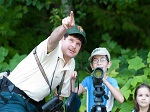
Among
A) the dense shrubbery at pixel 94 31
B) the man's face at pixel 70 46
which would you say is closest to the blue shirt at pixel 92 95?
the man's face at pixel 70 46

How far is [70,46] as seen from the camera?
13.0 ft

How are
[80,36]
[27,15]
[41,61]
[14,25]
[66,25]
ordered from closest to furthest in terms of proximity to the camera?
1. [66,25]
2. [41,61]
3. [80,36]
4. [14,25]
5. [27,15]

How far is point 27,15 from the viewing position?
8.86 metres

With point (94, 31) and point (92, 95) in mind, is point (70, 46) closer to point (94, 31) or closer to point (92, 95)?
point (92, 95)

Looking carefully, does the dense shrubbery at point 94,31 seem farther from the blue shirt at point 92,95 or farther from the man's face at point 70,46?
the man's face at point 70,46

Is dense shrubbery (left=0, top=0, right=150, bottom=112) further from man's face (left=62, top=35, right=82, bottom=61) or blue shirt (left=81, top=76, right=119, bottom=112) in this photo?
man's face (left=62, top=35, right=82, bottom=61)

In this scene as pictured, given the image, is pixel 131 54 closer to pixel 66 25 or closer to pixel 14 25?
pixel 14 25

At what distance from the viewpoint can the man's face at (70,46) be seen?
3.96m

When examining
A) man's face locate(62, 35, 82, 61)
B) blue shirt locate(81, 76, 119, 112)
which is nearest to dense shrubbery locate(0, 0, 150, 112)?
blue shirt locate(81, 76, 119, 112)

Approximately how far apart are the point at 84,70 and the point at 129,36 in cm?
341

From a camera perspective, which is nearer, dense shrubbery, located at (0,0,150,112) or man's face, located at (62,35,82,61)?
man's face, located at (62,35,82,61)

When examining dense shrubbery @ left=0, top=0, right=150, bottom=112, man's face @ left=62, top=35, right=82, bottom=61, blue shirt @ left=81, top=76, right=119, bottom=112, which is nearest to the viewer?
man's face @ left=62, top=35, right=82, bottom=61

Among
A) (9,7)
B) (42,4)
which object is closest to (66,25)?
(42,4)

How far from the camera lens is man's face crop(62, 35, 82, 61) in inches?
156
